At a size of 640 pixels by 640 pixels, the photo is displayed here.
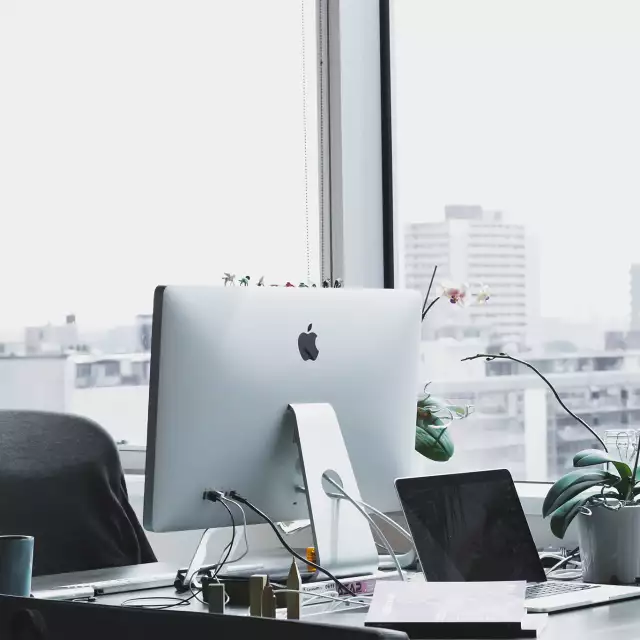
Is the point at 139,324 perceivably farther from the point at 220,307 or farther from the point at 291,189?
the point at 220,307

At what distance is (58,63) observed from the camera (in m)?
3.08

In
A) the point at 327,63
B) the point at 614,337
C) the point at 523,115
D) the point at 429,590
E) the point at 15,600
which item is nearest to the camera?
the point at 15,600

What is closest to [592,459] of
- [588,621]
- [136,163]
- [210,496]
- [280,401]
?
[588,621]

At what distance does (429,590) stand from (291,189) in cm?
175

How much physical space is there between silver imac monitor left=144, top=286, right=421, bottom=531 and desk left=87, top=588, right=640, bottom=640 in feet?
0.66

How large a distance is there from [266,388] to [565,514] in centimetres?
53

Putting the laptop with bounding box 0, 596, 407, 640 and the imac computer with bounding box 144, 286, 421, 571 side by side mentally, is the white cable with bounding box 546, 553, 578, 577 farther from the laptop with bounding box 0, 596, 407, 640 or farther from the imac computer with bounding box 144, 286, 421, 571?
the laptop with bounding box 0, 596, 407, 640

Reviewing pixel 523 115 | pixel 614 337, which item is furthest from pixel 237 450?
pixel 523 115

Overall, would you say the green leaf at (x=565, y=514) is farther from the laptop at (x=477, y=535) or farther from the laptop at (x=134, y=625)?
the laptop at (x=134, y=625)

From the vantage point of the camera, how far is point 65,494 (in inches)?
87.1

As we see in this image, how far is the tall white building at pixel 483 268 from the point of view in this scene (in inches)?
105

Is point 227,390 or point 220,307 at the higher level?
point 220,307

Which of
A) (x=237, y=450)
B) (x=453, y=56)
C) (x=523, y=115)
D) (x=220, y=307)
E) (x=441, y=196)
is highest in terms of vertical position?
(x=453, y=56)

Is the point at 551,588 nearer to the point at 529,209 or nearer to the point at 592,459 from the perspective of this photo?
the point at 592,459
